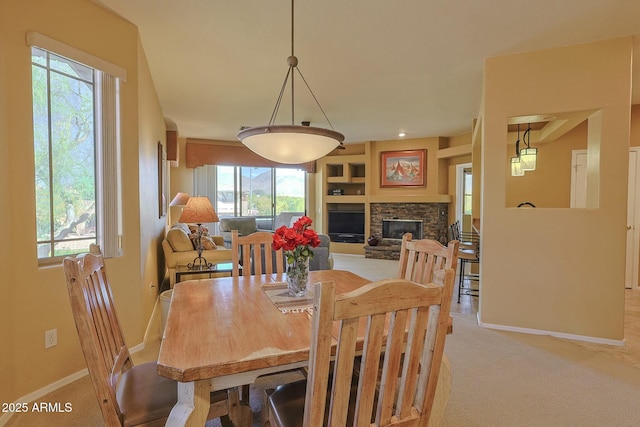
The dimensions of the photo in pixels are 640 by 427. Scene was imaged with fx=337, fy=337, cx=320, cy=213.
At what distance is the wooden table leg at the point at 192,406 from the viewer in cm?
108

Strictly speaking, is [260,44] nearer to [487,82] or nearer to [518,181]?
[487,82]

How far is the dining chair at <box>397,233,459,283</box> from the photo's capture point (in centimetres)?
182

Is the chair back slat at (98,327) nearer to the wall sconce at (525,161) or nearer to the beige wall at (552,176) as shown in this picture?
the wall sconce at (525,161)

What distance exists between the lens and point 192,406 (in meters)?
1.09

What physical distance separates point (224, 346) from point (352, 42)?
2.67m

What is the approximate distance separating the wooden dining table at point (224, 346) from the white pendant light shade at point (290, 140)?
856 millimetres

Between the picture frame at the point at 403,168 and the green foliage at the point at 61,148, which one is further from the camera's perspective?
the picture frame at the point at 403,168

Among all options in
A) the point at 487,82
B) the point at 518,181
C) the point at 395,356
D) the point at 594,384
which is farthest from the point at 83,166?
the point at 518,181

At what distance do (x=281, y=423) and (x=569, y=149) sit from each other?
555 centimetres

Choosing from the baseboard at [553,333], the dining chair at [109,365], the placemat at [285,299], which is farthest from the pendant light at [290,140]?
the baseboard at [553,333]

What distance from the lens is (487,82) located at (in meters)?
3.27

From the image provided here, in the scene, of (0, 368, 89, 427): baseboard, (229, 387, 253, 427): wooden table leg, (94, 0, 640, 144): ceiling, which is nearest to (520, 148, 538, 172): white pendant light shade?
(94, 0, 640, 144): ceiling

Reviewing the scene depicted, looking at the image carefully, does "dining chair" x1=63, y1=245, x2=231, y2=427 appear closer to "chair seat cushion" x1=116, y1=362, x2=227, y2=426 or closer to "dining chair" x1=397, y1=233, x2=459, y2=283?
"chair seat cushion" x1=116, y1=362, x2=227, y2=426

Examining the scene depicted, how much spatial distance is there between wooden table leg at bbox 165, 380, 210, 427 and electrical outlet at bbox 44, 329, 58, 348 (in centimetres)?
161
